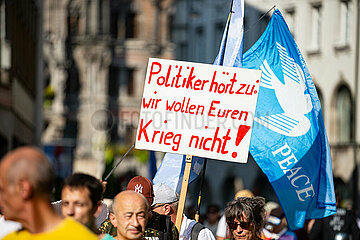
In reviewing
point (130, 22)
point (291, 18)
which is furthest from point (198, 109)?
point (130, 22)

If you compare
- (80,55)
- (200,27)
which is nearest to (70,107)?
(80,55)

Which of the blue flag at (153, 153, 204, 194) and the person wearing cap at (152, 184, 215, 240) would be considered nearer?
the person wearing cap at (152, 184, 215, 240)

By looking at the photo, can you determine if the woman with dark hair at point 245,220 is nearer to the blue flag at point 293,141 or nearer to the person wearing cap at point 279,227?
the blue flag at point 293,141

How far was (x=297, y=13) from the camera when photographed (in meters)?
42.5

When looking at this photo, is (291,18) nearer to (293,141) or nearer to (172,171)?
(172,171)

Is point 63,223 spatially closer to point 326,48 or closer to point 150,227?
point 150,227

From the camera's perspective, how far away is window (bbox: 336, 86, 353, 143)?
125 ft

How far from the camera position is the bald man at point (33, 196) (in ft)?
12.3

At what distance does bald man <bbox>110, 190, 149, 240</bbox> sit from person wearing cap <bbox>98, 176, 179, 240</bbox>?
1.03 m

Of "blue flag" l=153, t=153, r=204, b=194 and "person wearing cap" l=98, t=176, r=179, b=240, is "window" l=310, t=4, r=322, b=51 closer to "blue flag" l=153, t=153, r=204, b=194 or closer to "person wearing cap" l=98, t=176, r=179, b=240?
"blue flag" l=153, t=153, r=204, b=194

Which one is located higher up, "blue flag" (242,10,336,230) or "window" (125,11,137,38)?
"window" (125,11,137,38)

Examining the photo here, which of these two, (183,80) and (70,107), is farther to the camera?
(70,107)

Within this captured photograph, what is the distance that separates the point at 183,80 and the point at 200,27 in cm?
4719

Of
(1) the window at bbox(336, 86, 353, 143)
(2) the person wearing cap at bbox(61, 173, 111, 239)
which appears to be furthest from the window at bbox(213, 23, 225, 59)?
(2) the person wearing cap at bbox(61, 173, 111, 239)
